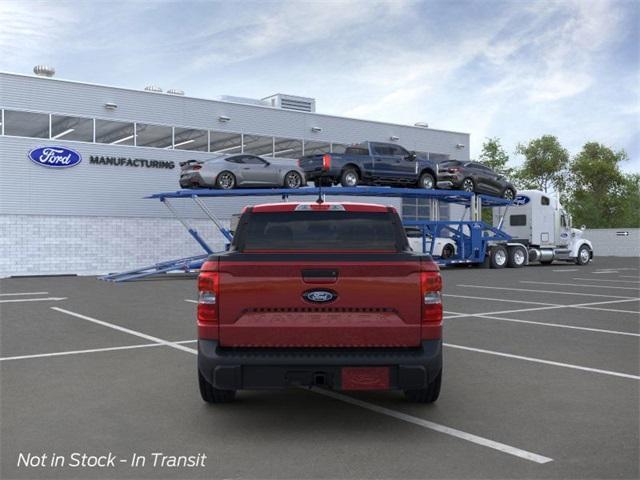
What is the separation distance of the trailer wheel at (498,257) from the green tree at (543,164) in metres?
46.6

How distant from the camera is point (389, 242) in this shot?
18.8ft

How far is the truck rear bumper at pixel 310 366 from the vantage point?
188 inches

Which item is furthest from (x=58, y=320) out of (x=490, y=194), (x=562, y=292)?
(x=490, y=194)

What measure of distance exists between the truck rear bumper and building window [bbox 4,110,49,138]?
80.6 feet

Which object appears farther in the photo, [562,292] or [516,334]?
[562,292]

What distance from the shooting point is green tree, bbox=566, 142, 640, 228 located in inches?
2829

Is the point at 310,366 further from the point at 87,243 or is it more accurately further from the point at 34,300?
the point at 87,243

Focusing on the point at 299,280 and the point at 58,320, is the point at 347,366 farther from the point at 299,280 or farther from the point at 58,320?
the point at 58,320

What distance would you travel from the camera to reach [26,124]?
86.7 ft

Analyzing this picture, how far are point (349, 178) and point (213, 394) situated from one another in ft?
65.2

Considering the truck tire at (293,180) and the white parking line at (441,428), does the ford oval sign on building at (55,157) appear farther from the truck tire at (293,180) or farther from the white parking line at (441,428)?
the white parking line at (441,428)

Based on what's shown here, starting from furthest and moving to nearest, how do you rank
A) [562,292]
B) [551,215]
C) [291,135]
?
[291,135] < [551,215] < [562,292]

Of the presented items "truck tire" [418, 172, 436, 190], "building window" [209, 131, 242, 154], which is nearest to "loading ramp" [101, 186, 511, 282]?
"truck tire" [418, 172, 436, 190]

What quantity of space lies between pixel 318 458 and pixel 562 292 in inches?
534
